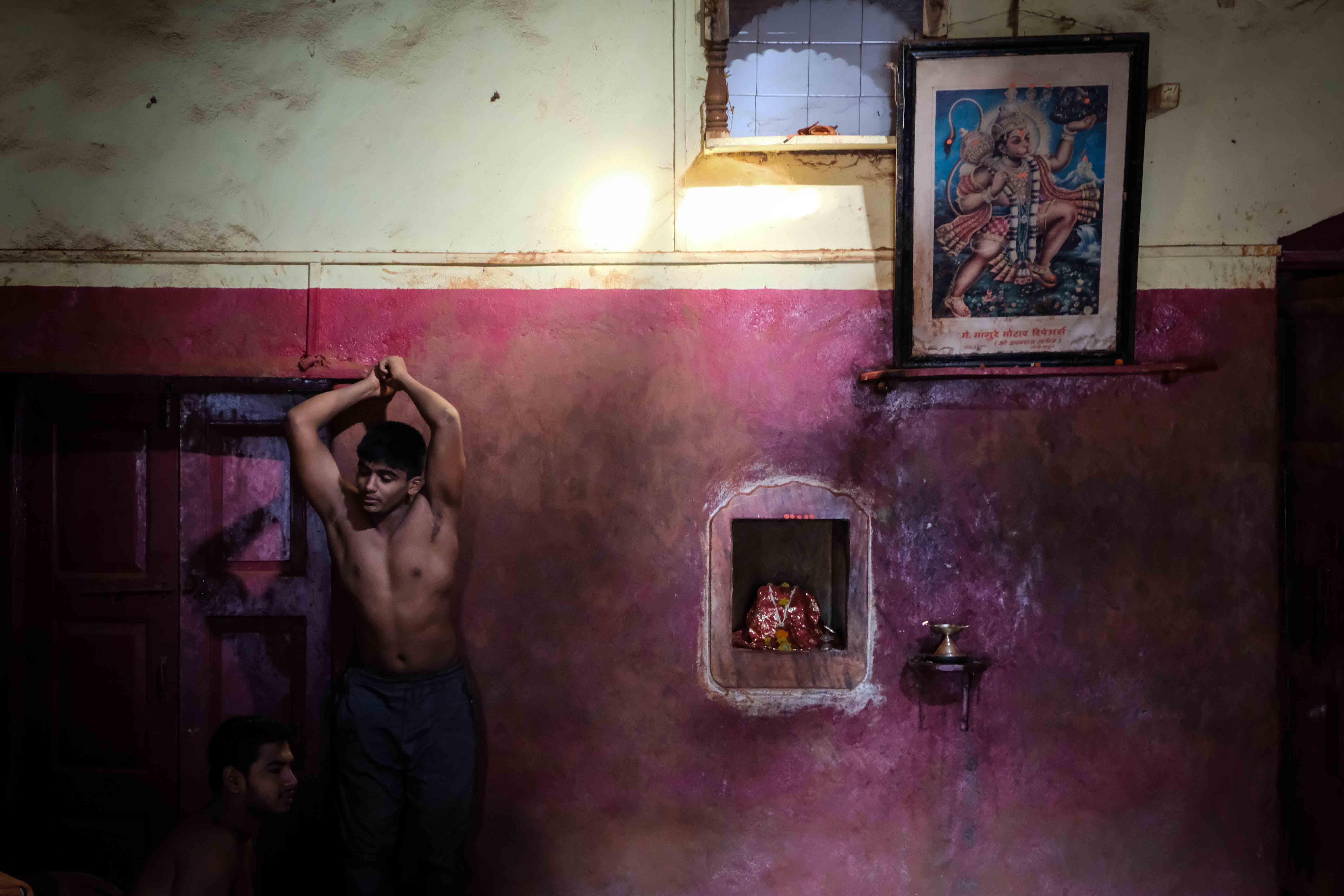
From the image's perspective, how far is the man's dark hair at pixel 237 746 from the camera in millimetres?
2514

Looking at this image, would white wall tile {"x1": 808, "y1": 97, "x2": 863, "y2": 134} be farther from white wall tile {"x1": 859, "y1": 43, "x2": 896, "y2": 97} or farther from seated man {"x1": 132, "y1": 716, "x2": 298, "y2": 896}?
seated man {"x1": 132, "y1": 716, "x2": 298, "y2": 896}

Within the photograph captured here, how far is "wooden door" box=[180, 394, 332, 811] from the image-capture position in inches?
136

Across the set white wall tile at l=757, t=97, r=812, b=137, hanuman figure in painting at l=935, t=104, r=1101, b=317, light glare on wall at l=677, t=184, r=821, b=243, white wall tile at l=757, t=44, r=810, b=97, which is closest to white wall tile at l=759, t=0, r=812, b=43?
white wall tile at l=757, t=44, r=810, b=97

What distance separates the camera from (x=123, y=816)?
3457mm

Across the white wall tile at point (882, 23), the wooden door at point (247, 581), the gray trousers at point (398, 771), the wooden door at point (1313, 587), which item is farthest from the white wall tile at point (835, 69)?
the gray trousers at point (398, 771)

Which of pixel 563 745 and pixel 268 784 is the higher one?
pixel 268 784

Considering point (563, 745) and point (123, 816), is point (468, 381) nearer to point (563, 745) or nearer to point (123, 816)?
point (563, 745)

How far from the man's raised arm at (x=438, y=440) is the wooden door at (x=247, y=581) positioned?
663 millimetres

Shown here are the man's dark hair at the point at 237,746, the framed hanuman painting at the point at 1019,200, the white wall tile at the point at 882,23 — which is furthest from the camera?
the white wall tile at the point at 882,23

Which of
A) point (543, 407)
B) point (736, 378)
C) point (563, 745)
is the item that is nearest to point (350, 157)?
point (543, 407)

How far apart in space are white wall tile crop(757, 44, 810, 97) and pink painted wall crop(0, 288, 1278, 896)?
1332 mm

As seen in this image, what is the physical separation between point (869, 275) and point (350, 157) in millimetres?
2304

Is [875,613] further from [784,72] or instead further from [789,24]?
[789,24]

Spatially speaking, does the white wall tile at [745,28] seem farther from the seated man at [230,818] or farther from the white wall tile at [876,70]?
the seated man at [230,818]
